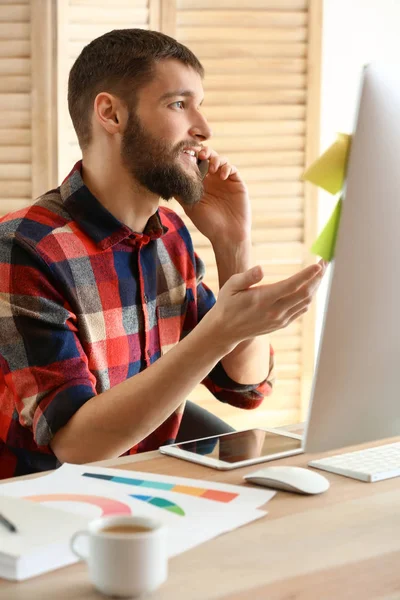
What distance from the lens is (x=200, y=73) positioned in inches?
68.3

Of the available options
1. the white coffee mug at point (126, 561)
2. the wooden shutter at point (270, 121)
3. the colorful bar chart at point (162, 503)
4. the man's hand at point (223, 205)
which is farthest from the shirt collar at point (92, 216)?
the wooden shutter at point (270, 121)

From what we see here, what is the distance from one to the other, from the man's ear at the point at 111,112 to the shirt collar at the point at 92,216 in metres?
0.12

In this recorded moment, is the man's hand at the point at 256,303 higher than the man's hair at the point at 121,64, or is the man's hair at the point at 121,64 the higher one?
the man's hair at the point at 121,64

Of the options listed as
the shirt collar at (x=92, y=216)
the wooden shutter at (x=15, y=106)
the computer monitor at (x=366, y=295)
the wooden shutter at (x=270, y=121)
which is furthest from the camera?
the wooden shutter at (x=270, y=121)

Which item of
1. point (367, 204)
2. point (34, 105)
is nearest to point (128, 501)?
point (367, 204)

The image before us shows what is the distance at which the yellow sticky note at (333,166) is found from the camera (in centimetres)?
84

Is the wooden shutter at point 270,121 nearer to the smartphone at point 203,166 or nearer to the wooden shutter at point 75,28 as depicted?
the wooden shutter at point 75,28

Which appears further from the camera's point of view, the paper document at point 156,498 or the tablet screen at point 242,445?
the tablet screen at point 242,445

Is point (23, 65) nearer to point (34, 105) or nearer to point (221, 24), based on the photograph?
point (34, 105)

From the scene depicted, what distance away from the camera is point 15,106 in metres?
2.79

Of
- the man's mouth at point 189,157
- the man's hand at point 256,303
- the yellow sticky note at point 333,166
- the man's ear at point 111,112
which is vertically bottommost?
the man's hand at point 256,303

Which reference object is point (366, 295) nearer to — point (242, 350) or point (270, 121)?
point (242, 350)

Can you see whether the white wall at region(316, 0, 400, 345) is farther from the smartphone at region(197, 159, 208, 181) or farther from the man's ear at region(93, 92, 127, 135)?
the man's ear at region(93, 92, 127, 135)

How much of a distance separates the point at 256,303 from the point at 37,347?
1.31 ft
